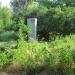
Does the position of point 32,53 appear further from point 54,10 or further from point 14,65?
point 54,10

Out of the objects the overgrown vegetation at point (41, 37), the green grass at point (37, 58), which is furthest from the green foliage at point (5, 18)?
the green grass at point (37, 58)

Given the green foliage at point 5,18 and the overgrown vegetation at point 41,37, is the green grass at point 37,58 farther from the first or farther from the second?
the green foliage at point 5,18

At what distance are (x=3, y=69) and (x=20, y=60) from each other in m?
0.71

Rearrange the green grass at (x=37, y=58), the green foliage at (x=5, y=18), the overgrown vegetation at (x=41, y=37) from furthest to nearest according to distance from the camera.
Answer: the green foliage at (x=5, y=18) < the overgrown vegetation at (x=41, y=37) < the green grass at (x=37, y=58)

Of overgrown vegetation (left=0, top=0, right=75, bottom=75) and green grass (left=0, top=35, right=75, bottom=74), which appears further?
overgrown vegetation (left=0, top=0, right=75, bottom=75)

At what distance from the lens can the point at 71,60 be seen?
971 cm

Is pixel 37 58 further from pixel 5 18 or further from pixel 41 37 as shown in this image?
pixel 5 18

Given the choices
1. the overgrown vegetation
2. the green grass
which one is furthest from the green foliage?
the green grass

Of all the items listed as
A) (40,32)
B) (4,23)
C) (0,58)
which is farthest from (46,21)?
(0,58)

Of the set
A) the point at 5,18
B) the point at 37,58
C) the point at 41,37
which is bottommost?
the point at 41,37

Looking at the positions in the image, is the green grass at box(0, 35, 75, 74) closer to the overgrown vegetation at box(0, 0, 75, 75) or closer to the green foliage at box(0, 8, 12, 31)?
the overgrown vegetation at box(0, 0, 75, 75)

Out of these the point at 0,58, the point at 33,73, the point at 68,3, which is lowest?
the point at 33,73

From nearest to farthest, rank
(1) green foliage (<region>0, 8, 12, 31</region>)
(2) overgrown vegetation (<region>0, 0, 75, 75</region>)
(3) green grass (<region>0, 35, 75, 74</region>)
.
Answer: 1. (3) green grass (<region>0, 35, 75, 74</region>)
2. (2) overgrown vegetation (<region>0, 0, 75, 75</region>)
3. (1) green foliage (<region>0, 8, 12, 31</region>)

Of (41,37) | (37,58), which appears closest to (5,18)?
(41,37)
